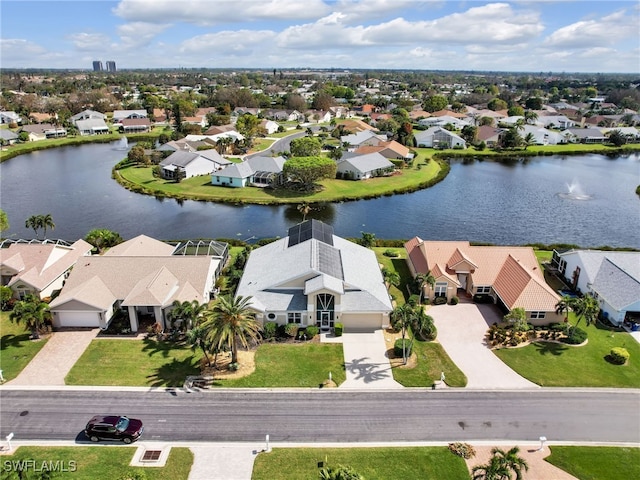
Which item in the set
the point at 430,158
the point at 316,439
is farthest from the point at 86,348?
the point at 430,158

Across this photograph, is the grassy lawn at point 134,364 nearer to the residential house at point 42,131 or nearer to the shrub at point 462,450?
the shrub at point 462,450

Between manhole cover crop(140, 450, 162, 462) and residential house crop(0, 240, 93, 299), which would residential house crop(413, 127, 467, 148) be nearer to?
residential house crop(0, 240, 93, 299)

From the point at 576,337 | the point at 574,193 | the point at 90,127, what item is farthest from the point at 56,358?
the point at 90,127

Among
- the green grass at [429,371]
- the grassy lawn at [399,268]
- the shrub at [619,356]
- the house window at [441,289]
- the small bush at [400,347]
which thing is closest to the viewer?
the green grass at [429,371]

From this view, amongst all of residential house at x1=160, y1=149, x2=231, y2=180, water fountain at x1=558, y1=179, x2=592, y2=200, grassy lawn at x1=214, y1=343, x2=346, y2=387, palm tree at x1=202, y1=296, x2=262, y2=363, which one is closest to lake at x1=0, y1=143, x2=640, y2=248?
water fountain at x1=558, y1=179, x2=592, y2=200

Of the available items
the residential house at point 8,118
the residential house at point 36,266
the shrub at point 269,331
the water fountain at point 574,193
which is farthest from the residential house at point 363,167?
the residential house at point 8,118

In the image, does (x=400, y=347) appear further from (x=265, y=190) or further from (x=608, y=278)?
(x=265, y=190)
